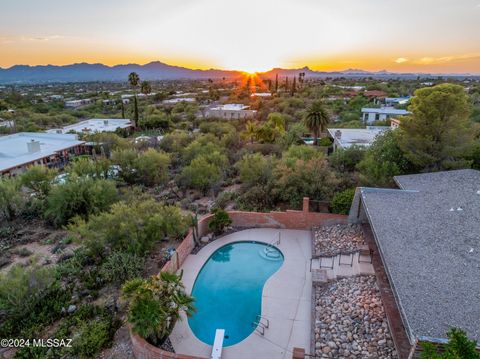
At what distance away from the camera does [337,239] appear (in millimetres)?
16000

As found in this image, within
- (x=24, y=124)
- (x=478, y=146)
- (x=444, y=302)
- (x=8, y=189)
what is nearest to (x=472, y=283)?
(x=444, y=302)

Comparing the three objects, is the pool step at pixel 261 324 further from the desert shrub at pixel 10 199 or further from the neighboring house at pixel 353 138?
the neighboring house at pixel 353 138

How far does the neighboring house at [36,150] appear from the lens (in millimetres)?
25688

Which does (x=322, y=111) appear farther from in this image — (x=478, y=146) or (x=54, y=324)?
(x=54, y=324)

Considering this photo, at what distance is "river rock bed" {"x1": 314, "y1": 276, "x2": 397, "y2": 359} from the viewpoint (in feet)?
31.4

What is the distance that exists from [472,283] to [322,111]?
2524 centimetres

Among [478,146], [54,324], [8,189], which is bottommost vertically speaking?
[54,324]

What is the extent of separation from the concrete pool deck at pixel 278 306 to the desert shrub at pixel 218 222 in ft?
2.07

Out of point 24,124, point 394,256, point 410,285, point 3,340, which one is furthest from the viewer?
point 24,124

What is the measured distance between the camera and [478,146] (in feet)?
58.9

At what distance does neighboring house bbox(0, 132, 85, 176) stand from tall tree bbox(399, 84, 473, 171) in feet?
91.2

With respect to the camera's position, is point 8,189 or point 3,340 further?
point 8,189

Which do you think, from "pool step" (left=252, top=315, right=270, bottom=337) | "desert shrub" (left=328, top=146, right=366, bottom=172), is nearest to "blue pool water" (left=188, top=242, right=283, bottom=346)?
"pool step" (left=252, top=315, right=270, bottom=337)

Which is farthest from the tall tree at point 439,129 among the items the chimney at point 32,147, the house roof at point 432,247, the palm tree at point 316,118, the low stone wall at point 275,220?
the chimney at point 32,147
